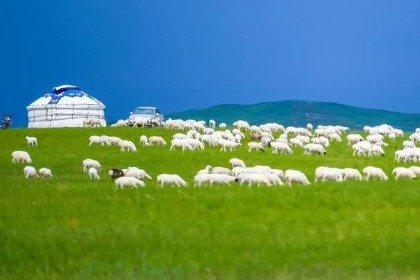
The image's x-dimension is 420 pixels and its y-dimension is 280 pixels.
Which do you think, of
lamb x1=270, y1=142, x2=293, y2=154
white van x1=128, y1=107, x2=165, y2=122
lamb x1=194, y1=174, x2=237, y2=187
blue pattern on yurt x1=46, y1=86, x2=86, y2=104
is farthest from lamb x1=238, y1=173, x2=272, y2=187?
blue pattern on yurt x1=46, y1=86, x2=86, y2=104

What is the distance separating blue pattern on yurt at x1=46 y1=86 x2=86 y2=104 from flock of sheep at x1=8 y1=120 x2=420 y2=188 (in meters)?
21.3

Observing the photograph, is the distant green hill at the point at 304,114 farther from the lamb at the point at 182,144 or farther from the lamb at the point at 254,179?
the lamb at the point at 254,179

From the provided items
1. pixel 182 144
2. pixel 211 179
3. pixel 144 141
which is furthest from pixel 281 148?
pixel 211 179

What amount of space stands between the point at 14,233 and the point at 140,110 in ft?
161

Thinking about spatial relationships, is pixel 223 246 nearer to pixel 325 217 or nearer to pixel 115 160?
pixel 325 217

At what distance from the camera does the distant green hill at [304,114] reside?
131 m

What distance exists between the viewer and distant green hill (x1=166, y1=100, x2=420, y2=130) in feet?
428

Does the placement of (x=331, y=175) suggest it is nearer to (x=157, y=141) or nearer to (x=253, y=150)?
(x=253, y=150)

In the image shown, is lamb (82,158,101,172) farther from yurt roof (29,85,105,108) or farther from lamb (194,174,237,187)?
yurt roof (29,85,105,108)

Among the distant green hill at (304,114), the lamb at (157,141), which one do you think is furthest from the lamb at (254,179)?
the distant green hill at (304,114)

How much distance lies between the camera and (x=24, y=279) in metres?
13.0

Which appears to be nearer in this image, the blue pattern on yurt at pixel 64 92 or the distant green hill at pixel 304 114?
the blue pattern on yurt at pixel 64 92

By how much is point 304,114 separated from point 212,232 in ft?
391

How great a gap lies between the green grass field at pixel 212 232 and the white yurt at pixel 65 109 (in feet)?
171
